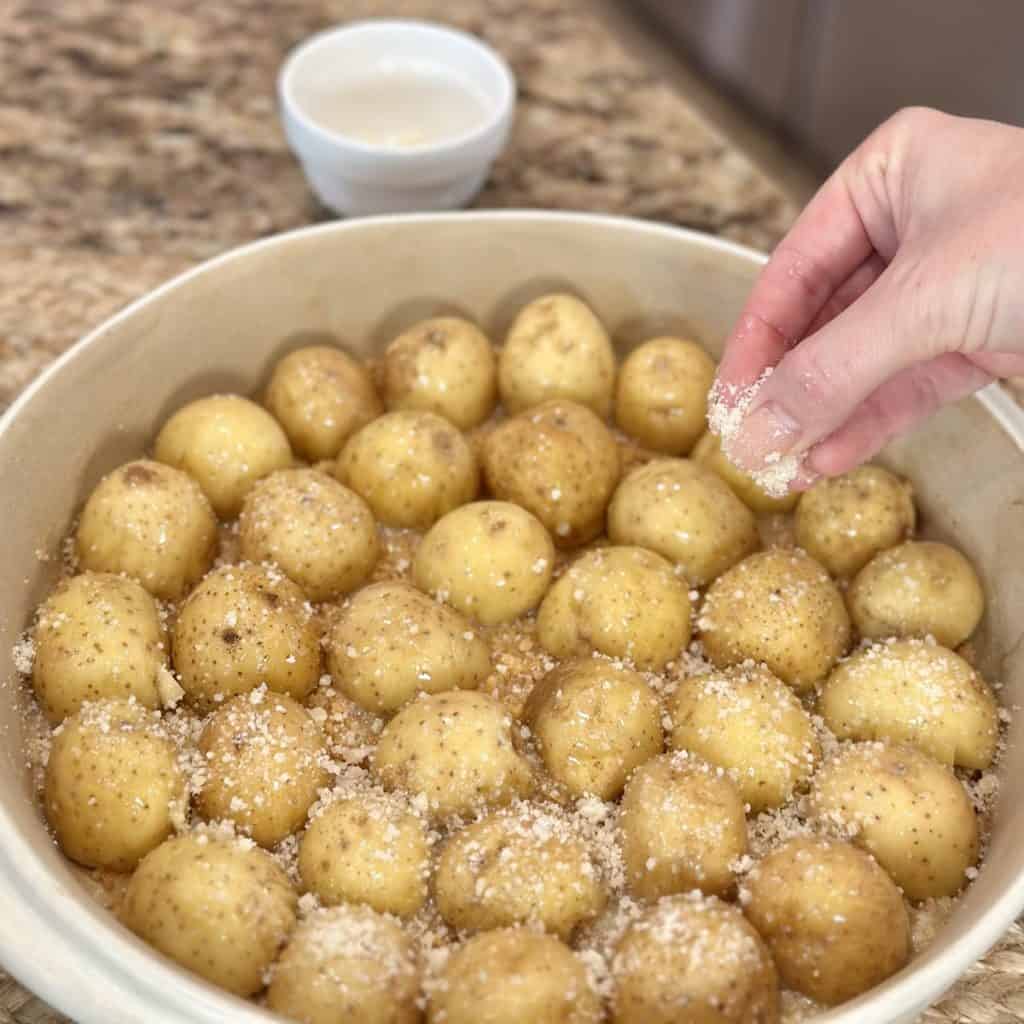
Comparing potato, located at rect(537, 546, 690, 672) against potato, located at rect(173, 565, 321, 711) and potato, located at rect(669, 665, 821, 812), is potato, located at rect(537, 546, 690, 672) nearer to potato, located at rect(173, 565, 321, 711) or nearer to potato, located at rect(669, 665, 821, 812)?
potato, located at rect(669, 665, 821, 812)

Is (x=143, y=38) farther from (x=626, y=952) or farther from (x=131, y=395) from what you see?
(x=626, y=952)

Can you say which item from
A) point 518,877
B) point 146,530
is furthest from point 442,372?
point 518,877

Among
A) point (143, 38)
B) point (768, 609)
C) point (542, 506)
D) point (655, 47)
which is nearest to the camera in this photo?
point (768, 609)

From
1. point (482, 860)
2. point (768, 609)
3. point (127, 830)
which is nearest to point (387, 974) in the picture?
point (482, 860)

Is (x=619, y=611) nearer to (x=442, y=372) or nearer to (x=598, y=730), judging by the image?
(x=598, y=730)

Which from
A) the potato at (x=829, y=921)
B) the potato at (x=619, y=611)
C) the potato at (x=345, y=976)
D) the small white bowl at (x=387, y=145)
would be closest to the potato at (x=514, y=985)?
the potato at (x=345, y=976)

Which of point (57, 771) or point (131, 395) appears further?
point (131, 395)
